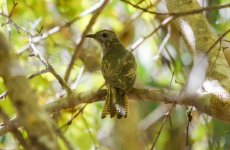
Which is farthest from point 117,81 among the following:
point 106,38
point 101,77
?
point 101,77

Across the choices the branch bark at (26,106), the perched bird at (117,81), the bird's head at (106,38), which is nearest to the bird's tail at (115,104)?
the perched bird at (117,81)

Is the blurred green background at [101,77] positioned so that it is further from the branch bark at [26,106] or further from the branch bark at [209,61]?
the branch bark at [26,106]

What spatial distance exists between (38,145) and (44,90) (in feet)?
10.6

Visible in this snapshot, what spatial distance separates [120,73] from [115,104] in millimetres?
458

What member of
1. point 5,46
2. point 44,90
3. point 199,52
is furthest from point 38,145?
point 44,90

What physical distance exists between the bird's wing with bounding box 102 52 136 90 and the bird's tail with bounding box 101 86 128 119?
56 mm

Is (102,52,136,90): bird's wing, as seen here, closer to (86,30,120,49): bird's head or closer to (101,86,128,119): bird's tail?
(101,86,128,119): bird's tail

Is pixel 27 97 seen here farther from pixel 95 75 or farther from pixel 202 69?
pixel 95 75

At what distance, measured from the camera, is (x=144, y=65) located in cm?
601

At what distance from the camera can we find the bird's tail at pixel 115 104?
11.8 ft

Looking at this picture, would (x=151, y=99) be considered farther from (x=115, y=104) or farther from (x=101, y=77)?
(x=101, y=77)

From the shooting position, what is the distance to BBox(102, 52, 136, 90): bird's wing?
3804 mm

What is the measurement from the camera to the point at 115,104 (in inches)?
143

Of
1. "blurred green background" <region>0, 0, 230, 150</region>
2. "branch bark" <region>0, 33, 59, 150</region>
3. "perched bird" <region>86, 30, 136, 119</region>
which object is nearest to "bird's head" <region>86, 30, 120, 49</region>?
"blurred green background" <region>0, 0, 230, 150</region>
